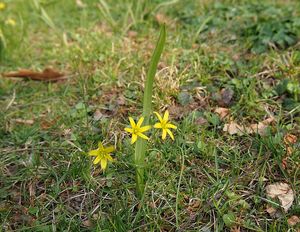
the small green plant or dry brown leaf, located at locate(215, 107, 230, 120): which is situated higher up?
the small green plant

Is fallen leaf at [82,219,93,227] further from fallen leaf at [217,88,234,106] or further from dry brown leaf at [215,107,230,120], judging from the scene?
fallen leaf at [217,88,234,106]

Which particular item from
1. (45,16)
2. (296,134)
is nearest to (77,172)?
(296,134)

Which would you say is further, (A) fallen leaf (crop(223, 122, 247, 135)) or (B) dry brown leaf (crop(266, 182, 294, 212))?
(A) fallen leaf (crop(223, 122, 247, 135))

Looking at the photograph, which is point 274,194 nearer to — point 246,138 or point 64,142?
point 246,138

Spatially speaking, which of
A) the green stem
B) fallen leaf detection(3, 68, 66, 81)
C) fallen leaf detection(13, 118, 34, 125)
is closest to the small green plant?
the green stem

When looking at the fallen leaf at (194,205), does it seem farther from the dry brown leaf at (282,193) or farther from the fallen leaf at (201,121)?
the fallen leaf at (201,121)

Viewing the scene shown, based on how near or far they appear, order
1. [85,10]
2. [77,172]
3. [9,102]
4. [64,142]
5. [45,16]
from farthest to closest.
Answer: [85,10] → [45,16] → [9,102] → [64,142] → [77,172]
